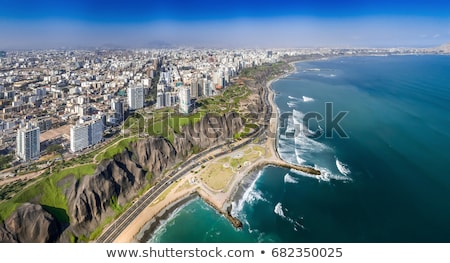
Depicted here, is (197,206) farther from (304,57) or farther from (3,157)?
(304,57)

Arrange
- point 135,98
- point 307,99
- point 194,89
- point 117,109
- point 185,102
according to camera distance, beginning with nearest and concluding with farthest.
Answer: point 117,109 → point 185,102 → point 135,98 → point 194,89 → point 307,99

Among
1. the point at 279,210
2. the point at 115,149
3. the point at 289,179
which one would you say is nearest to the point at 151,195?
the point at 115,149

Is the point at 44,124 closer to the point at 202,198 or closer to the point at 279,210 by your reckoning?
the point at 202,198

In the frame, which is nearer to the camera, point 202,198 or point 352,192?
point 352,192

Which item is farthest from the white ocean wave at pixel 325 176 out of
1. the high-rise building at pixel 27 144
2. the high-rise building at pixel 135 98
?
the high-rise building at pixel 135 98

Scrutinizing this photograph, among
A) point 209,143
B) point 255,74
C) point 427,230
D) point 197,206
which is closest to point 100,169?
point 197,206

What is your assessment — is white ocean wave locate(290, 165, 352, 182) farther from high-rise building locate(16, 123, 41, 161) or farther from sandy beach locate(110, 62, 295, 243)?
high-rise building locate(16, 123, 41, 161)
